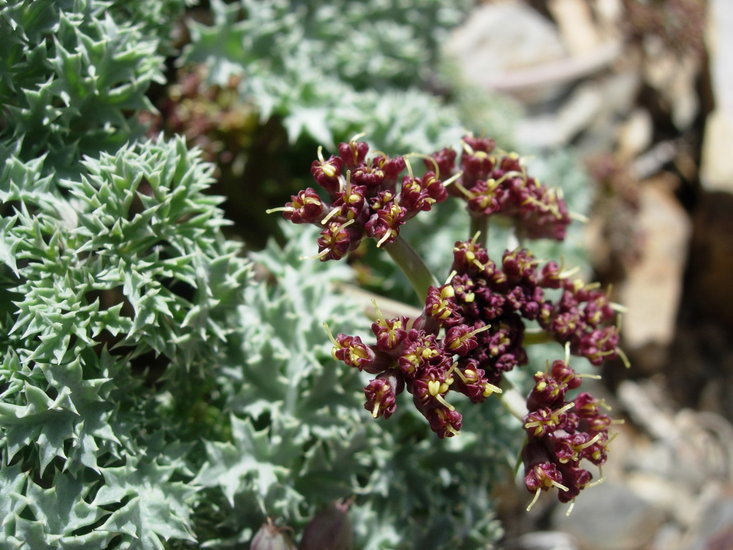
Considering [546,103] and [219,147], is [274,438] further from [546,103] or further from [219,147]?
[546,103]

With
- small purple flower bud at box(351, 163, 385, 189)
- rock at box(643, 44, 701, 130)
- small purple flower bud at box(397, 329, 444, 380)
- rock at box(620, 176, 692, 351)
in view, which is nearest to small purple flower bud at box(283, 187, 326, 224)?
small purple flower bud at box(351, 163, 385, 189)

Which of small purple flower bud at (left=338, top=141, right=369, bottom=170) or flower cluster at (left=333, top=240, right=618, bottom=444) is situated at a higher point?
small purple flower bud at (left=338, top=141, right=369, bottom=170)

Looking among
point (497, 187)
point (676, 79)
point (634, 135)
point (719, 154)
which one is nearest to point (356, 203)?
point (497, 187)

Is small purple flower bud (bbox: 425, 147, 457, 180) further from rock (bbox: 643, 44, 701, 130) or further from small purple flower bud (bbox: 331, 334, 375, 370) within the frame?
rock (bbox: 643, 44, 701, 130)

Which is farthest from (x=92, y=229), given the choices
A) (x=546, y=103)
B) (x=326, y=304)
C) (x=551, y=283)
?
(x=546, y=103)

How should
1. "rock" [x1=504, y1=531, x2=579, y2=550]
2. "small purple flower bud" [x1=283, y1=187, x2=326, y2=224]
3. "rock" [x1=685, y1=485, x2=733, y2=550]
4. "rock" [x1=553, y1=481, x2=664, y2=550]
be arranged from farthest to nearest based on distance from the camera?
"rock" [x1=553, y1=481, x2=664, y2=550]
"rock" [x1=685, y1=485, x2=733, y2=550]
"rock" [x1=504, y1=531, x2=579, y2=550]
"small purple flower bud" [x1=283, y1=187, x2=326, y2=224]

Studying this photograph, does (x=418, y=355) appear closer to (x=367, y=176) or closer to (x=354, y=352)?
(x=354, y=352)
